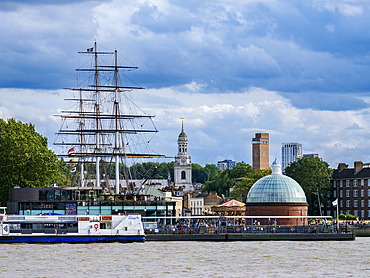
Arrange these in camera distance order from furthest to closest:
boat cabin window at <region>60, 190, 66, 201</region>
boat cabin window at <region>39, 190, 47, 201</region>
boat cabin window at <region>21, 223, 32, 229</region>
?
boat cabin window at <region>60, 190, 66, 201</region>, boat cabin window at <region>39, 190, 47, 201</region>, boat cabin window at <region>21, 223, 32, 229</region>

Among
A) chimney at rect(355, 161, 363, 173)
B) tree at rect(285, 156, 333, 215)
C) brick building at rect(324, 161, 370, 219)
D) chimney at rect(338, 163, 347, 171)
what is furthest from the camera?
chimney at rect(338, 163, 347, 171)

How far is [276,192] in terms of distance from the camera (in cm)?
10819

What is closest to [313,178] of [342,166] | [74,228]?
[342,166]

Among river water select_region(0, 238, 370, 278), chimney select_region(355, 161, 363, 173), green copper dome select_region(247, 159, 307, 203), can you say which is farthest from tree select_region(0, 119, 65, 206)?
chimney select_region(355, 161, 363, 173)

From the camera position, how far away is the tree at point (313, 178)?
14500 centimetres

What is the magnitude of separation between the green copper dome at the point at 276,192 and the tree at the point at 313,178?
34.9 meters

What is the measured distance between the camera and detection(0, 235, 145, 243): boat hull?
7588 centimetres

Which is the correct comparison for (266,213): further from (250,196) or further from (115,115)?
(115,115)

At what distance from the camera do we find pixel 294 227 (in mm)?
90625

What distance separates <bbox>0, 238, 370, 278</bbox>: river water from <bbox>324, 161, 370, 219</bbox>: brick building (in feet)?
235

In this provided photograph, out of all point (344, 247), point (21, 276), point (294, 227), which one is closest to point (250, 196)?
point (294, 227)

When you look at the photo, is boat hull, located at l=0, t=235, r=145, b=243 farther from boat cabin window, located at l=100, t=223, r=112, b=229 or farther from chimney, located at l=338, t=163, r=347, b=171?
chimney, located at l=338, t=163, r=347, b=171

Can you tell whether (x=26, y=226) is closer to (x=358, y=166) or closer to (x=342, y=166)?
(x=358, y=166)

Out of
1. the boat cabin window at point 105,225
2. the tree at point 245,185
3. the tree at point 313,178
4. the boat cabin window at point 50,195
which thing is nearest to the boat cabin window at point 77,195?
the boat cabin window at point 50,195
